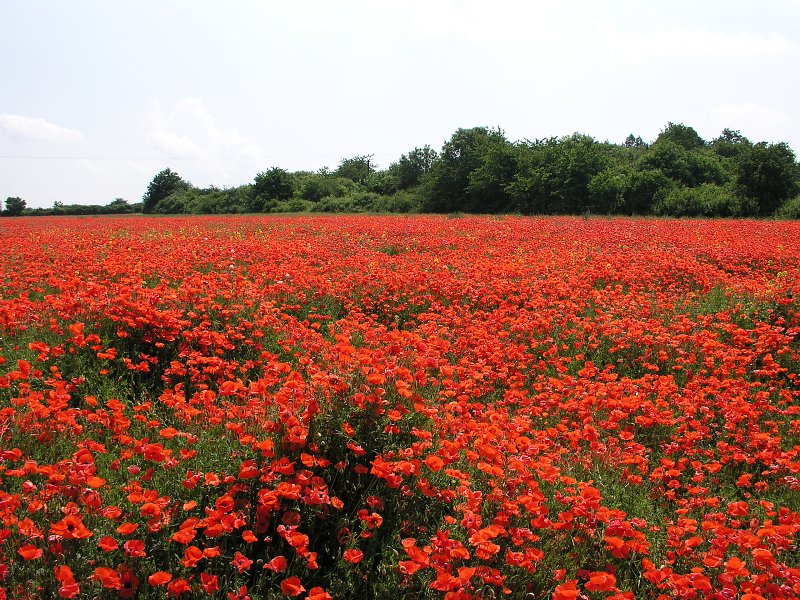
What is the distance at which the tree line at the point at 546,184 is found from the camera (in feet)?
111

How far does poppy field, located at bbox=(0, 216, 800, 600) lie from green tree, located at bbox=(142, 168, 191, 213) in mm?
79309

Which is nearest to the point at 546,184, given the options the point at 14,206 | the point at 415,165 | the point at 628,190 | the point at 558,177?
the point at 558,177

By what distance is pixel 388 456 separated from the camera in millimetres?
3109

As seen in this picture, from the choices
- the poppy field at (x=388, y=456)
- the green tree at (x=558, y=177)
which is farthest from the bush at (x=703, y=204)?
the poppy field at (x=388, y=456)

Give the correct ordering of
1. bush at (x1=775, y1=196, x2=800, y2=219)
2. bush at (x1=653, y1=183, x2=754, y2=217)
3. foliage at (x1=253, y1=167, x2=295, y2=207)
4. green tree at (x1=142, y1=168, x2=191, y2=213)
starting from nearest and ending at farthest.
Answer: bush at (x1=775, y1=196, x2=800, y2=219)
bush at (x1=653, y1=183, x2=754, y2=217)
foliage at (x1=253, y1=167, x2=295, y2=207)
green tree at (x1=142, y1=168, x2=191, y2=213)

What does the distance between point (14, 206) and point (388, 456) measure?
75.4 meters

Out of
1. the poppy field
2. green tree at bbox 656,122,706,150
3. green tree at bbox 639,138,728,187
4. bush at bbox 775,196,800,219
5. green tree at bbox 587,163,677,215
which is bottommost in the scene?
the poppy field

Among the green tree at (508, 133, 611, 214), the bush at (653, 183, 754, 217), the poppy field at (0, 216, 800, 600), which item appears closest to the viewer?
the poppy field at (0, 216, 800, 600)

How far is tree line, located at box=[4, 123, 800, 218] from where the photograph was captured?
3394 centimetres

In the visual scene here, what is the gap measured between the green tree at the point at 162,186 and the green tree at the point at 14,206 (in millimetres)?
16827

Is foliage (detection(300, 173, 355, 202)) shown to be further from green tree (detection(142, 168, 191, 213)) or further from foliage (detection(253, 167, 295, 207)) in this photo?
green tree (detection(142, 168, 191, 213))

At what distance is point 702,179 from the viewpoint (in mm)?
46125

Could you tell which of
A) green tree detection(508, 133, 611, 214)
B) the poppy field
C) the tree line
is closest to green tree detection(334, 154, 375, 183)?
the tree line

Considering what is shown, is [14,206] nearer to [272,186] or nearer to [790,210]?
[272,186]
